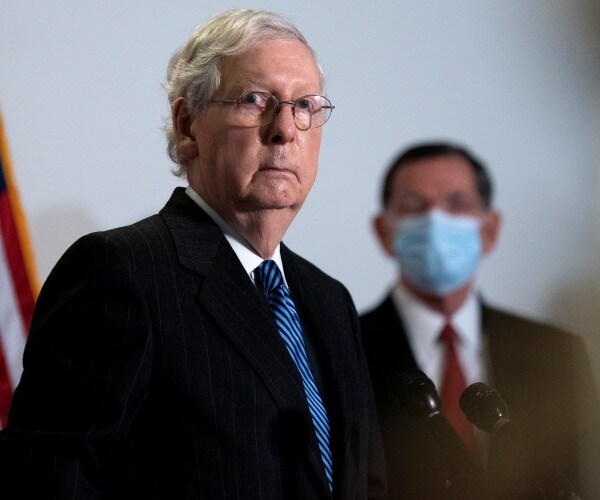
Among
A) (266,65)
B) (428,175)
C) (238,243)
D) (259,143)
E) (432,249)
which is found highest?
(266,65)

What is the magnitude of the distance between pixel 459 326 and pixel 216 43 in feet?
4.76

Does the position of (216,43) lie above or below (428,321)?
above

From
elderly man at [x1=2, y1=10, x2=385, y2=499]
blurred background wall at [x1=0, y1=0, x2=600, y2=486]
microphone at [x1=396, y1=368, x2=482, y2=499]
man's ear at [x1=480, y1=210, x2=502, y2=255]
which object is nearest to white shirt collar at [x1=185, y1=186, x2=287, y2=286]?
elderly man at [x1=2, y1=10, x2=385, y2=499]

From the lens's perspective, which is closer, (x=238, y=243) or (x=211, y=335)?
(x=211, y=335)

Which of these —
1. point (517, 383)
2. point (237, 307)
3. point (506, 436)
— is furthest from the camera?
point (517, 383)

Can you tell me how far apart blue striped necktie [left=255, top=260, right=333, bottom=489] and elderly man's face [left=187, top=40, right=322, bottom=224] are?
0.13m

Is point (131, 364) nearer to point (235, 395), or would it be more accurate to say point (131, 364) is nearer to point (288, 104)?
point (235, 395)

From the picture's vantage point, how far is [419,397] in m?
1.49

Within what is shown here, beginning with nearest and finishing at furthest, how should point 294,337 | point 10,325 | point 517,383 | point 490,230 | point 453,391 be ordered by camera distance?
point 294,337 < point 10,325 < point 453,391 < point 517,383 < point 490,230

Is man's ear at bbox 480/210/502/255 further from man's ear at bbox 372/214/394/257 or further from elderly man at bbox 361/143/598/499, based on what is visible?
man's ear at bbox 372/214/394/257

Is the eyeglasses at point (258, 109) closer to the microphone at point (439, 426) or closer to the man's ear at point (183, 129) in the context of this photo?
the man's ear at point (183, 129)

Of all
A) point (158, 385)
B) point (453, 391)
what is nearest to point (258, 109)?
point (158, 385)

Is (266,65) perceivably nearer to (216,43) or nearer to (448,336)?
(216,43)

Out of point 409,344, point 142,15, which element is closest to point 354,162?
point 409,344
